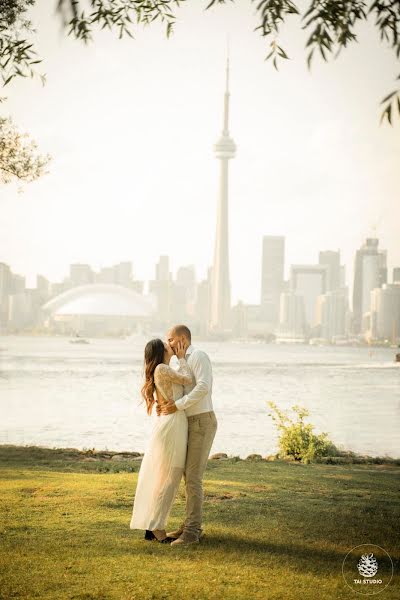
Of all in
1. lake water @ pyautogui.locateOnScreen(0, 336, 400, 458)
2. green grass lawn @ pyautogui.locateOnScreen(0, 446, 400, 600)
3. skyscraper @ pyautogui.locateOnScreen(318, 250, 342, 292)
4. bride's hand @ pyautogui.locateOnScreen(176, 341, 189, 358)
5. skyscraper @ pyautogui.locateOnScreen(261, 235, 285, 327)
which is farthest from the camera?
skyscraper @ pyautogui.locateOnScreen(261, 235, 285, 327)

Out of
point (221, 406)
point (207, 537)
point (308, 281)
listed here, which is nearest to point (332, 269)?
point (308, 281)

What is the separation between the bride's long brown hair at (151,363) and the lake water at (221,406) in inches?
47.7

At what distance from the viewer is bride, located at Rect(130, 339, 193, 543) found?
18.2 ft

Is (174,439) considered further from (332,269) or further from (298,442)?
(332,269)

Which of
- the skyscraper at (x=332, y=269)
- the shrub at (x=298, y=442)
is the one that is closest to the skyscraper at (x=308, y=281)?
the skyscraper at (x=332, y=269)

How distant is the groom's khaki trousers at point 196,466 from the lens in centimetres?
555

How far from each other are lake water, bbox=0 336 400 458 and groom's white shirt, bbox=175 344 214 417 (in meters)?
1.38

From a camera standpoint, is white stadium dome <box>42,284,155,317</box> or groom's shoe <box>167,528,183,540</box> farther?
white stadium dome <box>42,284,155,317</box>

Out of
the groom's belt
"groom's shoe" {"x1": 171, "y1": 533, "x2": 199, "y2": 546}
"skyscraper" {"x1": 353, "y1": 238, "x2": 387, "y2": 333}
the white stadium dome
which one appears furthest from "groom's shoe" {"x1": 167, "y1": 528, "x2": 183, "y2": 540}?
the white stadium dome

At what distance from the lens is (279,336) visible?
143 metres

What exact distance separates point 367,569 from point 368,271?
222 feet

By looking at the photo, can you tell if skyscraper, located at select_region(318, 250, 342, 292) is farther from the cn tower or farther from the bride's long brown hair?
the bride's long brown hair

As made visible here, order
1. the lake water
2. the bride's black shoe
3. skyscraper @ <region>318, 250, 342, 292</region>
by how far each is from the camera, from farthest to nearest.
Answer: skyscraper @ <region>318, 250, 342, 292</region>
the lake water
the bride's black shoe

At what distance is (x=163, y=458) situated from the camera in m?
5.58
